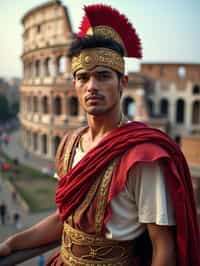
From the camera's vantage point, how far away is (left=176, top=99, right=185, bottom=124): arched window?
24181mm

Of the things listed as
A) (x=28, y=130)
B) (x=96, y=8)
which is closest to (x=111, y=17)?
(x=96, y=8)

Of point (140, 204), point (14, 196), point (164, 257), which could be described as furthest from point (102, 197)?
point (14, 196)

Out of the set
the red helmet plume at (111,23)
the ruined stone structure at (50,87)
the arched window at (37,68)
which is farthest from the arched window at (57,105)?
the red helmet plume at (111,23)

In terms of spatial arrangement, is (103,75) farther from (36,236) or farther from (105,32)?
(36,236)

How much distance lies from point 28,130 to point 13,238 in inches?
963

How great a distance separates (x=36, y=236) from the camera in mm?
2096

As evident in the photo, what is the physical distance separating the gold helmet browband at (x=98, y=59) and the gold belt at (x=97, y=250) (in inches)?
39.4

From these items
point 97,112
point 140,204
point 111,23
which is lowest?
point 140,204

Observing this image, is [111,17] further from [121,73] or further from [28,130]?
[28,130]

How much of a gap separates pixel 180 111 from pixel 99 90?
23675 mm

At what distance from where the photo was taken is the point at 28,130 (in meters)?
25.9

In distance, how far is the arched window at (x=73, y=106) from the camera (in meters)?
22.7

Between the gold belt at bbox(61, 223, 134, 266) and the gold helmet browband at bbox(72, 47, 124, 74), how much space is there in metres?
1.00

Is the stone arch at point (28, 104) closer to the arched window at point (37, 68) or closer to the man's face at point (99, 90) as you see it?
the arched window at point (37, 68)
